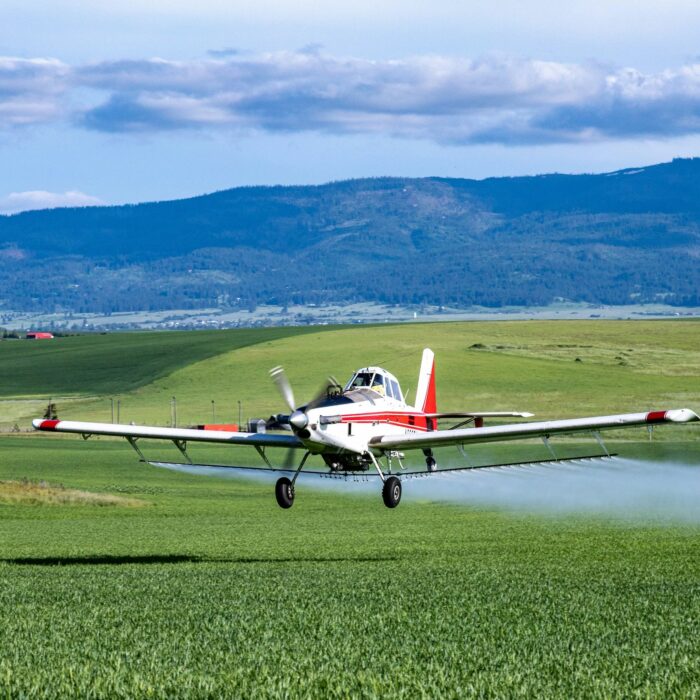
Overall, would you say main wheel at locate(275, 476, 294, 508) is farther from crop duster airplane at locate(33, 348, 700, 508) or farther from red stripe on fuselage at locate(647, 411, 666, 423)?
red stripe on fuselage at locate(647, 411, 666, 423)

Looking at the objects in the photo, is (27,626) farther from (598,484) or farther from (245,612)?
(598,484)

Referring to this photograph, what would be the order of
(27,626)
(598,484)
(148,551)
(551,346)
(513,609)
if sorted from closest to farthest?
(27,626)
(513,609)
(148,551)
(598,484)
(551,346)

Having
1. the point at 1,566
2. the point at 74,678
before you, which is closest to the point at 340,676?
the point at 74,678

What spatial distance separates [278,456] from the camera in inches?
4535

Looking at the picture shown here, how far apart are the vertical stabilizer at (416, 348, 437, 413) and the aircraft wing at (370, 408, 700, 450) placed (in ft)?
18.4

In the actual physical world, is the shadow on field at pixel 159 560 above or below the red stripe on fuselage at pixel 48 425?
below

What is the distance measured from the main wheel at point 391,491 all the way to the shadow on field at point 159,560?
7.49 feet

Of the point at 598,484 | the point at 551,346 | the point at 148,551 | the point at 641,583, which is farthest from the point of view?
the point at 551,346

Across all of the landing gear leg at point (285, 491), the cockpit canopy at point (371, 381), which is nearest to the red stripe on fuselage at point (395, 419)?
the cockpit canopy at point (371, 381)

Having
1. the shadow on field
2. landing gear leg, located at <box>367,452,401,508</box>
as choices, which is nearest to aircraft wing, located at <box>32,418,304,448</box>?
landing gear leg, located at <box>367,452,401,508</box>

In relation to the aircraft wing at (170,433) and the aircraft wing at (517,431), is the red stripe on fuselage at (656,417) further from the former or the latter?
the aircraft wing at (170,433)

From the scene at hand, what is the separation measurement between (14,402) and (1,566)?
469 ft

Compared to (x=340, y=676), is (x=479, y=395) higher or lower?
lower

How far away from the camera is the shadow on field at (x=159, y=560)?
1532 inches
